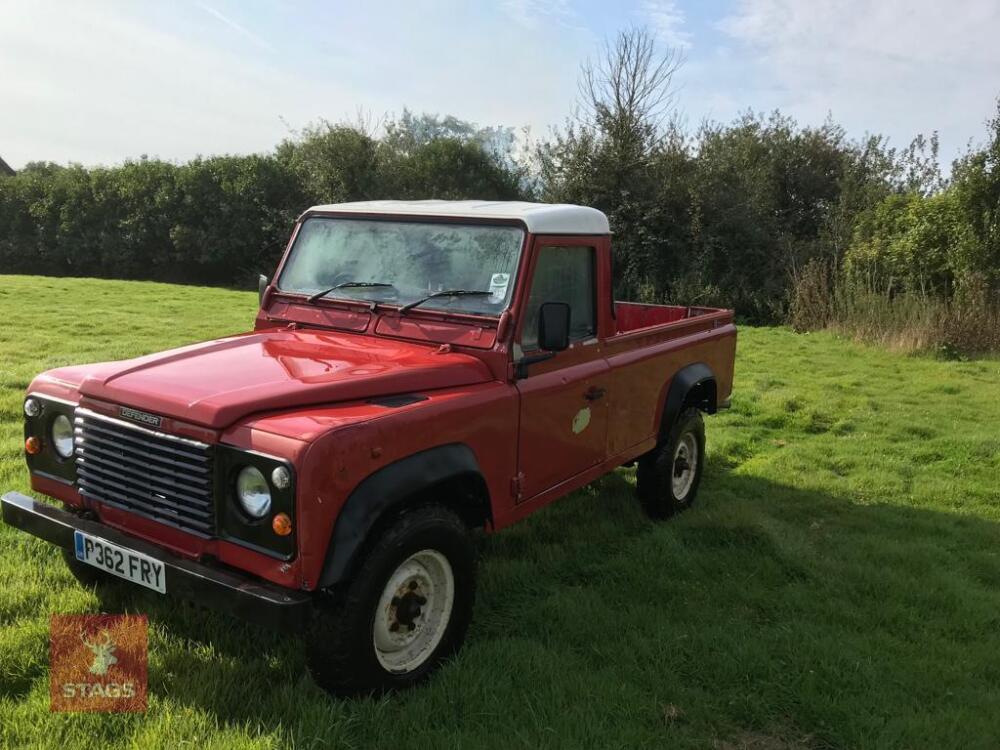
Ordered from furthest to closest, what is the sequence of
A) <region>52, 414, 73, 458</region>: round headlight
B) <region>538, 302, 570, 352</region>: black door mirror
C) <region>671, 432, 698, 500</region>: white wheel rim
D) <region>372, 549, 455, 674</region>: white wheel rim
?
1. <region>671, 432, 698, 500</region>: white wheel rim
2. <region>538, 302, 570, 352</region>: black door mirror
3. <region>52, 414, 73, 458</region>: round headlight
4. <region>372, 549, 455, 674</region>: white wheel rim

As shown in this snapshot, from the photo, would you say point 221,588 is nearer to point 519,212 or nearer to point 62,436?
point 62,436

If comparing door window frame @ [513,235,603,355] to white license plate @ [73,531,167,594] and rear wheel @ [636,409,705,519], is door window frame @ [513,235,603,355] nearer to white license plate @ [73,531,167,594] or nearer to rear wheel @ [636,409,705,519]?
rear wheel @ [636,409,705,519]

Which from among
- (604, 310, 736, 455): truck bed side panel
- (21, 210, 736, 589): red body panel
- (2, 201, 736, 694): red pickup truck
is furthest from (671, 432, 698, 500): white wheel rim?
(2, 201, 736, 694): red pickup truck

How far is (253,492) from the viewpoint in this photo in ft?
8.95

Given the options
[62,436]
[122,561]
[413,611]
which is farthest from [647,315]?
[122,561]

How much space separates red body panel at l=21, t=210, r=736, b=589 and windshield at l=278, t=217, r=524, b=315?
9 cm

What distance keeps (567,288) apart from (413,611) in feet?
6.21

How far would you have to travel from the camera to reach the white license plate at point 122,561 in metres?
2.82

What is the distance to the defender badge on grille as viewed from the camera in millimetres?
2900

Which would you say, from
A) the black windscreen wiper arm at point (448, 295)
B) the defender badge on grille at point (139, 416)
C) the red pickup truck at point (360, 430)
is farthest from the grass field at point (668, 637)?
the black windscreen wiper arm at point (448, 295)

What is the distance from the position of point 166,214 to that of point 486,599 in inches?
1005

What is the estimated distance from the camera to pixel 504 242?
3834mm

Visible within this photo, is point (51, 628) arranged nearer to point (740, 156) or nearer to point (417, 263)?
point (417, 263)

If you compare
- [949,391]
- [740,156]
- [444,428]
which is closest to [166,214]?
[740,156]
